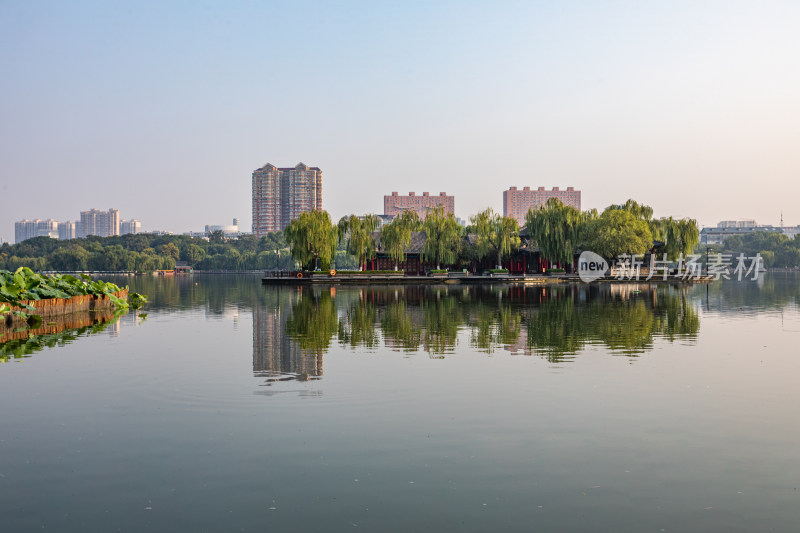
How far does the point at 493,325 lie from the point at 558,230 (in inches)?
1739

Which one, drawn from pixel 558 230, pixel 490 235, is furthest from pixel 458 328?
pixel 490 235

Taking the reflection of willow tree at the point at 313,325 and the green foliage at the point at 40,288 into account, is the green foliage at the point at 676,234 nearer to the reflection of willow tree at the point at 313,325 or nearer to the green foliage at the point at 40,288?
the reflection of willow tree at the point at 313,325

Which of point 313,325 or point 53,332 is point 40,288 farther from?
point 313,325

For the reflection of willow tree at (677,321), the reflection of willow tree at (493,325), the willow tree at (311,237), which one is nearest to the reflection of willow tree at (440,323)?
the reflection of willow tree at (493,325)

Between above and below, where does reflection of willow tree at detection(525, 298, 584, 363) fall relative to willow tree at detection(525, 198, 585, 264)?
below

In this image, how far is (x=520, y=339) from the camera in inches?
730

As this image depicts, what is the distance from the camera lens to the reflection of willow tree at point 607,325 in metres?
17.0

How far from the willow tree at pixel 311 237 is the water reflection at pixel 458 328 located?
85.2 ft

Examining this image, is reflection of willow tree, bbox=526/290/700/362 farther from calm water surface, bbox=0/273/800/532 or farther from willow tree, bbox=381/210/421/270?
willow tree, bbox=381/210/421/270

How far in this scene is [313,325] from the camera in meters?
23.0

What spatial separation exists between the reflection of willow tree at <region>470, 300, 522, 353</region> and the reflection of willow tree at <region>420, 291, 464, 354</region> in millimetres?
584

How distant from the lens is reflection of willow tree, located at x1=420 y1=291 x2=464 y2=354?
56.7 ft

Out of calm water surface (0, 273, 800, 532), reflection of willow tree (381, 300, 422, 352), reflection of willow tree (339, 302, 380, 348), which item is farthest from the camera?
reflection of willow tree (339, 302, 380, 348)

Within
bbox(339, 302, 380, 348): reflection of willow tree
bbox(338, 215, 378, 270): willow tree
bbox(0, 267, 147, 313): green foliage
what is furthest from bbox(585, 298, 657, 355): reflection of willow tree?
bbox(338, 215, 378, 270): willow tree
